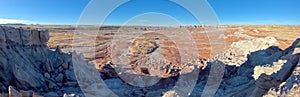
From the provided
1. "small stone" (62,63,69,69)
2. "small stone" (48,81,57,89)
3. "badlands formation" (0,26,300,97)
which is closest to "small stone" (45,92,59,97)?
"badlands formation" (0,26,300,97)

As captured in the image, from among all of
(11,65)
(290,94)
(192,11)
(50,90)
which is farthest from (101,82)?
(290,94)

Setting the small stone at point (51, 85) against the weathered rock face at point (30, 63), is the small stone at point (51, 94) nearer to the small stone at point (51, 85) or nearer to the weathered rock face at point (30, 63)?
the weathered rock face at point (30, 63)

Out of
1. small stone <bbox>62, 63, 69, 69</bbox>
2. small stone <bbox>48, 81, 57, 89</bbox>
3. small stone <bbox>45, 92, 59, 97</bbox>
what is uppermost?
small stone <bbox>62, 63, 69, 69</bbox>

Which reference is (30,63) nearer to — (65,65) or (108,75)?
(65,65)

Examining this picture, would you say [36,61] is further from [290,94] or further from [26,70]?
[290,94]

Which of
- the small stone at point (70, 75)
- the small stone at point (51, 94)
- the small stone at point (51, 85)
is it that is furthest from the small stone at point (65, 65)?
the small stone at point (51, 94)

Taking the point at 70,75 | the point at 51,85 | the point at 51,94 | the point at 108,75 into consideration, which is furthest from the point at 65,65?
the point at 51,94

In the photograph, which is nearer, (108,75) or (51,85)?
(51,85)

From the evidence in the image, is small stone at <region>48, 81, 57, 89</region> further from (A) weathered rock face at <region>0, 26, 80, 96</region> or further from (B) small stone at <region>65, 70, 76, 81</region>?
(B) small stone at <region>65, 70, 76, 81</region>

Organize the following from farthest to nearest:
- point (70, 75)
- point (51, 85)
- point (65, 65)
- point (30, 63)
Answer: point (65, 65) < point (70, 75) < point (30, 63) < point (51, 85)
